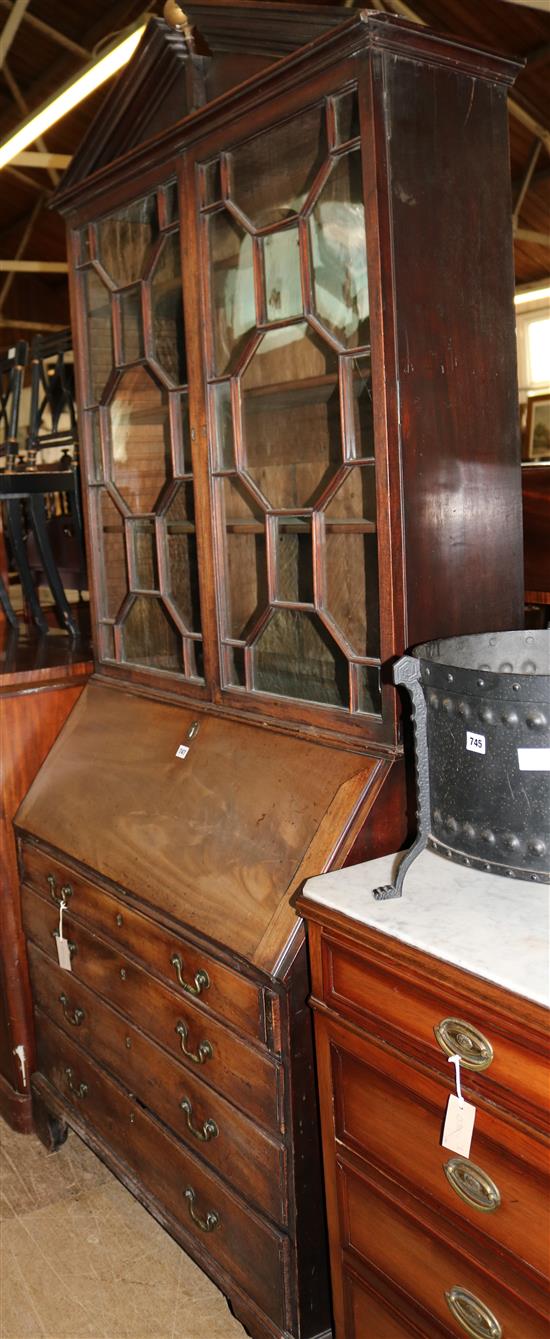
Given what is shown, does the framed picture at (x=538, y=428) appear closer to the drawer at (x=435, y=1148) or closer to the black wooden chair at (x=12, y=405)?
the black wooden chair at (x=12, y=405)

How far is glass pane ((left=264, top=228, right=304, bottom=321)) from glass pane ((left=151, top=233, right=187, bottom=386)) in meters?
0.34

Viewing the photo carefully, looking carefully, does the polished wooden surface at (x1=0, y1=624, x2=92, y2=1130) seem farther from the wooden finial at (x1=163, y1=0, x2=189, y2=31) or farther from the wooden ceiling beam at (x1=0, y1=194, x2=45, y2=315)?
the wooden ceiling beam at (x1=0, y1=194, x2=45, y2=315)

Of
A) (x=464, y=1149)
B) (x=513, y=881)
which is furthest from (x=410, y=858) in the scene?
(x=464, y=1149)

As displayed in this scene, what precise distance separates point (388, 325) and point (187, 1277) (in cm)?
184

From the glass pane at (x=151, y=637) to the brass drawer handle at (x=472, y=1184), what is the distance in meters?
1.30

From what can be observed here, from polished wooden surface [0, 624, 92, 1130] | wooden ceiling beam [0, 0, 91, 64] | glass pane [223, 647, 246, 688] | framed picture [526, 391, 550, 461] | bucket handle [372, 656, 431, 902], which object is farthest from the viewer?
wooden ceiling beam [0, 0, 91, 64]

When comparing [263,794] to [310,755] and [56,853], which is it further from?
[56,853]

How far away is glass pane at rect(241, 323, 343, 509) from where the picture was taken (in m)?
1.86

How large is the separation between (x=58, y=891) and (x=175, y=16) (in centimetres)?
183

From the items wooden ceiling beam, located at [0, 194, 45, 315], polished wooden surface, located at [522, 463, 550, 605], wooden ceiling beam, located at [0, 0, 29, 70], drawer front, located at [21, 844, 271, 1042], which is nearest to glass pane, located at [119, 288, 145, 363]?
polished wooden surface, located at [522, 463, 550, 605]

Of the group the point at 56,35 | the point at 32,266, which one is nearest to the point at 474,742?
the point at 56,35

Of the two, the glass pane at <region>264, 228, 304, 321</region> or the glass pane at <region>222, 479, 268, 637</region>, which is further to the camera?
the glass pane at <region>222, 479, 268, 637</region>

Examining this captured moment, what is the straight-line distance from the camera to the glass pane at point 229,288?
196 centimetres

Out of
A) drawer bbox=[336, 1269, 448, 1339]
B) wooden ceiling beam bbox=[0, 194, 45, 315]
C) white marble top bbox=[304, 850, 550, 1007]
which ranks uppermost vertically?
wooden ceiling beam bbox=[0, 194, 45, 315]
